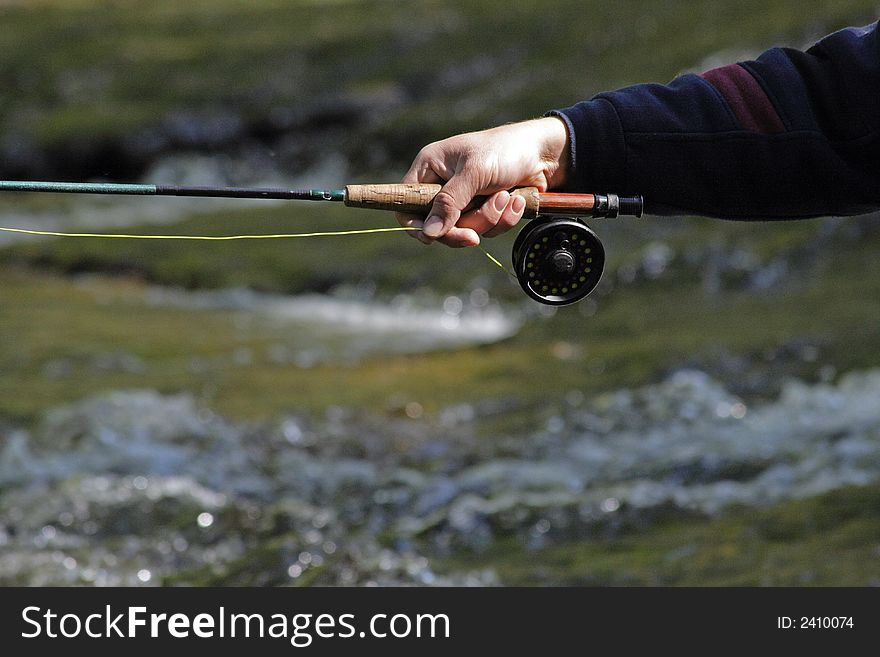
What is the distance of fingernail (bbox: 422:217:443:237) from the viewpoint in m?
2.57

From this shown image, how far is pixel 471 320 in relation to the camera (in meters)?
9.72

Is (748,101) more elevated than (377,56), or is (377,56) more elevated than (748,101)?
(377,56)

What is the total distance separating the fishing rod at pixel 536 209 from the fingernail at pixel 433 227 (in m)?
0.05

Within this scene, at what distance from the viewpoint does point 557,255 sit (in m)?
2.78

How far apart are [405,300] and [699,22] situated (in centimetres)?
566

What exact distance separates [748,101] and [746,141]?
88mm

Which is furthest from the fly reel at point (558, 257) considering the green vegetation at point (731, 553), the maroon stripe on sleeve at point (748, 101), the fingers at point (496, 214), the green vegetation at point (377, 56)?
the green vegetation at point (377, 56)

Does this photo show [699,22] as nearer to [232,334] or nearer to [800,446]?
[232,334]

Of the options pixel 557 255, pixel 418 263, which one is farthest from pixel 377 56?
pixel 557 255

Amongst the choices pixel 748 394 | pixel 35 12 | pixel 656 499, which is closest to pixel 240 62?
pixel 35 12

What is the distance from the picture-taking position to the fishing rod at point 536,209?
2.60 meters

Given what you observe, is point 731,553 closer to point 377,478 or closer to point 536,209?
point 377,478

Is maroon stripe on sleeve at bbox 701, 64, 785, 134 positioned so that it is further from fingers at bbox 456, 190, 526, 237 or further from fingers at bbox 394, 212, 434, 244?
fingers at bbox 394, 212, 434, 244

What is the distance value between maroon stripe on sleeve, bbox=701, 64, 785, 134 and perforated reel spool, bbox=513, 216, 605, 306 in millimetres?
396
